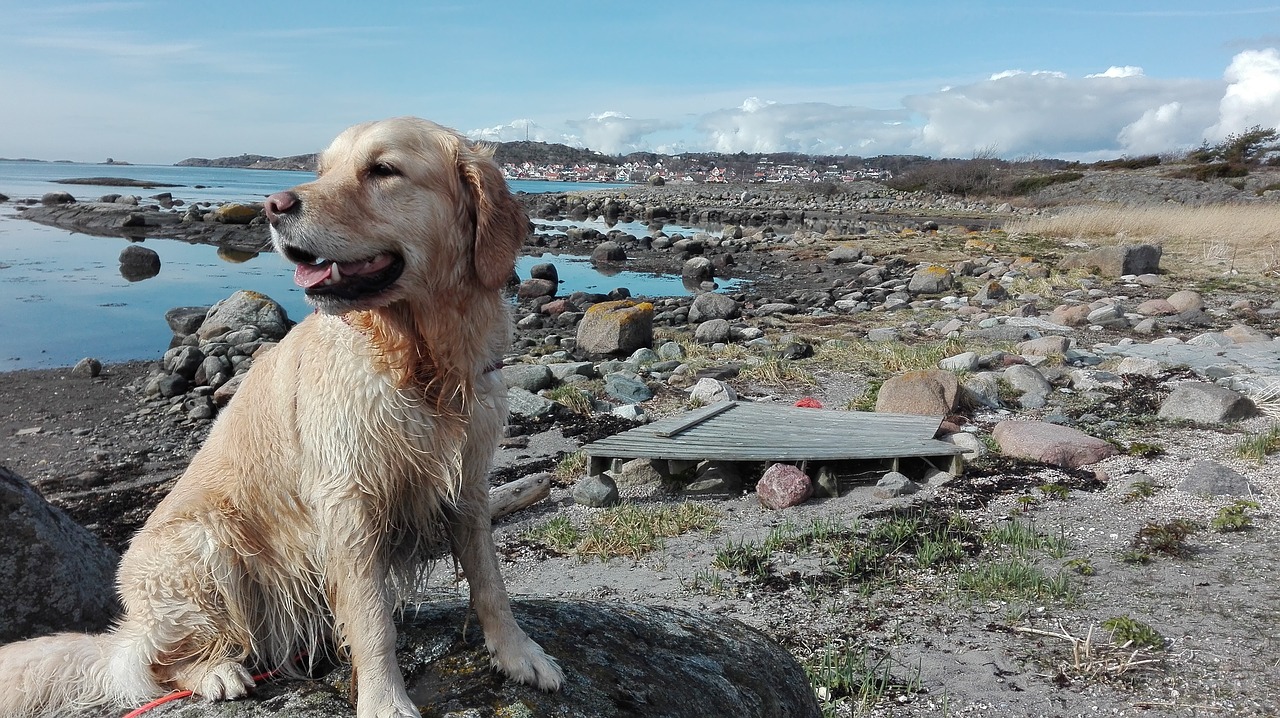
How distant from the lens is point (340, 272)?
2.71 m

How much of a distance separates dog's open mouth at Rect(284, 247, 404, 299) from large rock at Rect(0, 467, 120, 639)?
2999 millimetres

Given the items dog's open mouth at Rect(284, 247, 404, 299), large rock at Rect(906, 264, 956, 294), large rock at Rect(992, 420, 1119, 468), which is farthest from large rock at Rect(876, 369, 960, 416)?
large rock at Rect(906, 264, 956, 294)

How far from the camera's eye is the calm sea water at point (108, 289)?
53.5ft

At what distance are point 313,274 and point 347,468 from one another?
66 centimetres

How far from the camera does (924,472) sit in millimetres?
7453

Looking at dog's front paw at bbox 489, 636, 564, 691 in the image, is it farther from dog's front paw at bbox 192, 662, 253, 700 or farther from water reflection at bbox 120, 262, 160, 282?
water reflection at bbox 120, 262, 160, 282

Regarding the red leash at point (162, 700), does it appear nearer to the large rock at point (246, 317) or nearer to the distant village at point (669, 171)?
the large rock at point (246, 317)

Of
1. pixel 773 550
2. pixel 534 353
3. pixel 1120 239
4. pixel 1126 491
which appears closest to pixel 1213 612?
pixel 1126 491

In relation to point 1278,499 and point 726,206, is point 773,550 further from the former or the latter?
point 726,206

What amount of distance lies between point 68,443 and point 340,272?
10.6m

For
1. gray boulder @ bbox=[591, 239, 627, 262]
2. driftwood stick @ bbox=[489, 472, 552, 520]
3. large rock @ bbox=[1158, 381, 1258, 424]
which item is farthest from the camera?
gray boulder @ bbox=[591, 239, 627, 262]

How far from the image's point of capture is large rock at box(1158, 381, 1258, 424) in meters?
8.10

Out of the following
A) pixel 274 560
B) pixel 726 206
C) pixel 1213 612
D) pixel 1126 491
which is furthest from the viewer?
pixel 726 206

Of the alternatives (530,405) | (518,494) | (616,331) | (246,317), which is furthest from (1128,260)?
(246,317)
